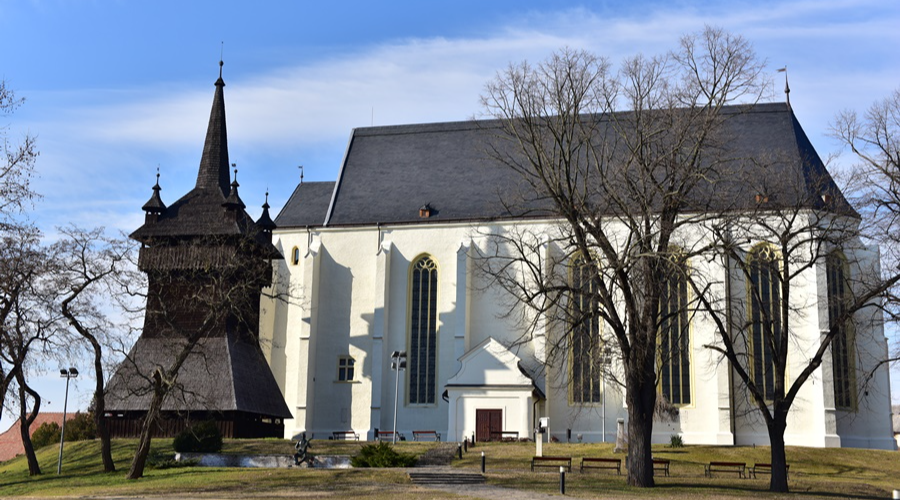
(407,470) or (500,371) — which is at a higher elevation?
(500,371)

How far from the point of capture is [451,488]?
88.8 feet

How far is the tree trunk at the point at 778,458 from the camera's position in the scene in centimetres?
2714

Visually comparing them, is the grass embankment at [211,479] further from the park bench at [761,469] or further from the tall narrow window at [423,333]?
the park bench at [761,469]

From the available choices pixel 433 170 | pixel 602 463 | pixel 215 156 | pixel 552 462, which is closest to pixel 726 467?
pixel 602 463

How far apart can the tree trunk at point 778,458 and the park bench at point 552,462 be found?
6.77 meters

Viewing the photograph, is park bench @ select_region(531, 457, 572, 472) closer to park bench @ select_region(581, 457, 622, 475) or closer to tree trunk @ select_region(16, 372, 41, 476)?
park bench @ select_region(581, 457, 622, 475)

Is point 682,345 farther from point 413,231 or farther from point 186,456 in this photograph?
point 186,456

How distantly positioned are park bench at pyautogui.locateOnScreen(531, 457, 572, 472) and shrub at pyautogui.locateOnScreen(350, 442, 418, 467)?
431 cm

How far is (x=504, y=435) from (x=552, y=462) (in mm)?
9987

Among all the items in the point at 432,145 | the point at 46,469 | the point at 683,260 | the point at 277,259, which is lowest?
the point at 46,469

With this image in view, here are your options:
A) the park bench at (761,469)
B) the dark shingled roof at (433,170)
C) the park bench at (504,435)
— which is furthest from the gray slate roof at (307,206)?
the park bench at (761,469)

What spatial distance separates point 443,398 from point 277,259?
12.2 m

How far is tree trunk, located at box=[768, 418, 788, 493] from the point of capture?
89.0ft

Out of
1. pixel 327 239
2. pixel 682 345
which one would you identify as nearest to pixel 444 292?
pixel 327 239
